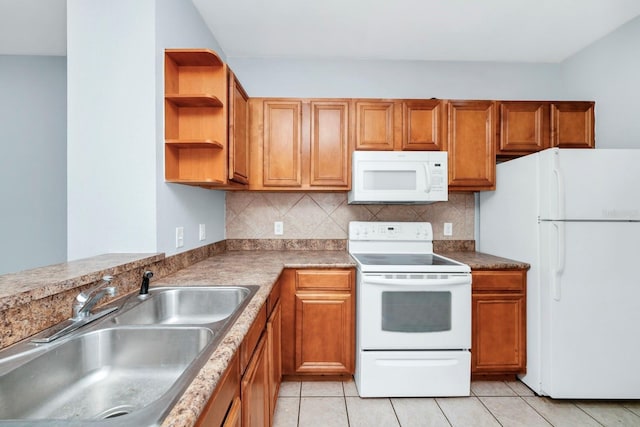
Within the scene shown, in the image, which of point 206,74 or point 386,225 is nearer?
point 206,74

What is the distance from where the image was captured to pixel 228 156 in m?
1.86

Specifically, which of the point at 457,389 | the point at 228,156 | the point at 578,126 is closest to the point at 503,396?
the point at 457,389

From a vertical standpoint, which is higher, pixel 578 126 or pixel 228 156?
pixel 578 126

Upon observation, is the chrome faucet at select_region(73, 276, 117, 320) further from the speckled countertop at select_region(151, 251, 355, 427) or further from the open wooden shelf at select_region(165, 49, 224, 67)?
the open wooden shelf at select_region(165, 49, 224, 67)

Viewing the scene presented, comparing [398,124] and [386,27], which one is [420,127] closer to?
[398,124]

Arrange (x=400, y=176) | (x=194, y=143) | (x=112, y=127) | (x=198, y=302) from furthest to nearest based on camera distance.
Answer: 1. (x=400, y=176)
2. (x=194, y=143)
3. (x=112, y=127)
4. (x=198, y=302)

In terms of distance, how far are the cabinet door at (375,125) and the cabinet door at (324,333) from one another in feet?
4.00

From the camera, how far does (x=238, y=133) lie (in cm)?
206

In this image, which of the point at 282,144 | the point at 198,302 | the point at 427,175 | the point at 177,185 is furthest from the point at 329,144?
the point at 198,302

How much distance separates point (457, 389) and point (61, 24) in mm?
3919

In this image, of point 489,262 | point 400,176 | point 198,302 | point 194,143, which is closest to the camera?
point 198,302

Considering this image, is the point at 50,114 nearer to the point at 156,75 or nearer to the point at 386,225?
the point at 156,75

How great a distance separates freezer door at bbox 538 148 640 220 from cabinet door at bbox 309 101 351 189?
1.38 meters

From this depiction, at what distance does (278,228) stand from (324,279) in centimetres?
79
